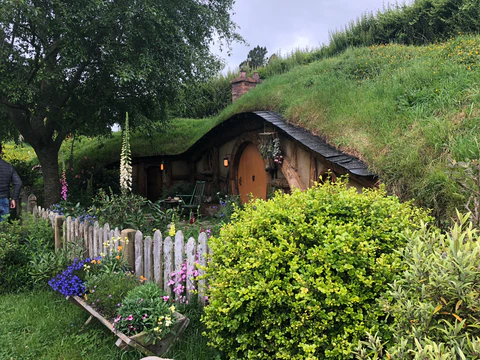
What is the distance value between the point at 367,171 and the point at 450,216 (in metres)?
1.40

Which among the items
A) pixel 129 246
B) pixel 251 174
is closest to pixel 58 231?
pixel 129 246

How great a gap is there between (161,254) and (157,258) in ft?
0.21

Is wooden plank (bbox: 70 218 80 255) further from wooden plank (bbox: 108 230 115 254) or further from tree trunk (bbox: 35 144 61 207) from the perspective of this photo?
tree trunk (bbox: 35 144 61 207)

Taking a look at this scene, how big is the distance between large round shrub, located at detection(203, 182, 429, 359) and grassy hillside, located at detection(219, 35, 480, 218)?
895 mm

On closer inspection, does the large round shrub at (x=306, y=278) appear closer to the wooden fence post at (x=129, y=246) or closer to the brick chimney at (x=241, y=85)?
the wooden fence post at (x=129, y=246)

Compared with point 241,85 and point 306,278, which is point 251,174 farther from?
point 306,278

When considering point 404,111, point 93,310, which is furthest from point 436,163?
point 93,310

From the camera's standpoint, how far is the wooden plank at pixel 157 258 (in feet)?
12.7

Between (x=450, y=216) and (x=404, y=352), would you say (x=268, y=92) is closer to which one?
(x=450, y=216)

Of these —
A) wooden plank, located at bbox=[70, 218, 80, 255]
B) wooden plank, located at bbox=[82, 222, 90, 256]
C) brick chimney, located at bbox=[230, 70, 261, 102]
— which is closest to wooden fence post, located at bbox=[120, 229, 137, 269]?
wooden plank, located at bbox=[82, 222, 90, 256]

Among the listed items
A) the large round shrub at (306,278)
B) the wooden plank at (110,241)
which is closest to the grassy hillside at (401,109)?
the large round shrub at (306,278)

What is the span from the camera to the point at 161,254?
3914 mm

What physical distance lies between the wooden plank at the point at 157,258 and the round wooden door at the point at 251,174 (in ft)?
16.7

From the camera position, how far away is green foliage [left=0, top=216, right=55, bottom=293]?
4.75 m
